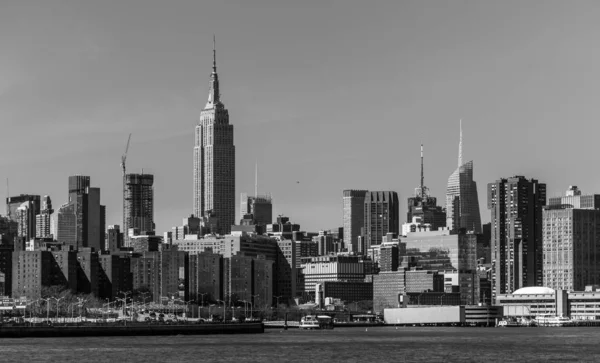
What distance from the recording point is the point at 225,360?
639ft

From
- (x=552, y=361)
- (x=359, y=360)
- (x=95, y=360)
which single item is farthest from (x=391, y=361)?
(x=95, y=360)

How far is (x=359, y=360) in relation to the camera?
197m

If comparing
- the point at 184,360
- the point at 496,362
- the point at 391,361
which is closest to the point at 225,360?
the point at 184,360

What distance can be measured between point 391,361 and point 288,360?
1263 centimetres

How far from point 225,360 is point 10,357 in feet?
88.7

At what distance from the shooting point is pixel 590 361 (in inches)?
7594

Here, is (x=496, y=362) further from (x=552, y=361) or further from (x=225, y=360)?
(x=225, y=360)

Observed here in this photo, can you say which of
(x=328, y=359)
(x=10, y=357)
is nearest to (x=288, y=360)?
(x=328, y=359)

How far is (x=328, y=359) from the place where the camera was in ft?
652

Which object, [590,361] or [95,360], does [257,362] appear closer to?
[95,360]

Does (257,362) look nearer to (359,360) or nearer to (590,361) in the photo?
(359,360)

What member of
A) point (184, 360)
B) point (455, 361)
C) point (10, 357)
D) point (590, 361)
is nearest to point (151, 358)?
point (184, 360)

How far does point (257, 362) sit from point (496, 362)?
94.6ft

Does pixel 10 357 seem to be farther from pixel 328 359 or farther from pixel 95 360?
pixel 328 359
